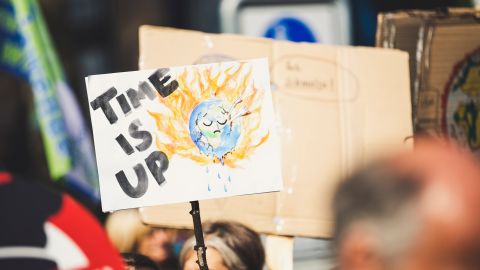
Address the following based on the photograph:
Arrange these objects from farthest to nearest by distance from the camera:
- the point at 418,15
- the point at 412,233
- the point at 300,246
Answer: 1. the point at 300,246
2. the point at 418,15
3. the point at 412,233

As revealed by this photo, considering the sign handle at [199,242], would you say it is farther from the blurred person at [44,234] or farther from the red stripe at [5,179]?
the red stripe at [5,179]

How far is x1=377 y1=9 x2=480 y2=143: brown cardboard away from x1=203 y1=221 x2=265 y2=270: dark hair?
71 centimetres

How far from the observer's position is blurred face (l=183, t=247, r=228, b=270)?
2600 millimetres

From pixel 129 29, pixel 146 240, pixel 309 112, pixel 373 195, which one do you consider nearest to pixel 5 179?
pixel 309 112

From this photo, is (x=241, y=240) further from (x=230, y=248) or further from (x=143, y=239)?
(x=143, y=239)

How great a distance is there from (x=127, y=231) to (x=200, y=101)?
4.63 ft

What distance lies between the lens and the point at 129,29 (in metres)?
5.80

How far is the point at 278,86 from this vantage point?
2760 mm

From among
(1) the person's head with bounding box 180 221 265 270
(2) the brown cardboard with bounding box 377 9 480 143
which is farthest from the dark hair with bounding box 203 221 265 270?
(2) the brown cardboard with bounding box 377 9 480 143

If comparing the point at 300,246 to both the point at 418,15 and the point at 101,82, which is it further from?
the point at 101,82

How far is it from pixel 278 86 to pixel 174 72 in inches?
20.4

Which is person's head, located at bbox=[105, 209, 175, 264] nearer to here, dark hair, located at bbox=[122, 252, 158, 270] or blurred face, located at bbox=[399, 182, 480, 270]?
dark hair, located at bbox=[122, 252, 158, 270]

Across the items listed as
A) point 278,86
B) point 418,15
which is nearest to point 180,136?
point 278,86

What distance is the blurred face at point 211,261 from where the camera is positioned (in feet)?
8.53
